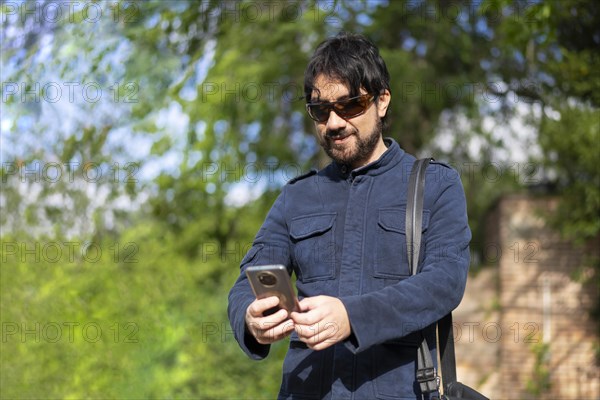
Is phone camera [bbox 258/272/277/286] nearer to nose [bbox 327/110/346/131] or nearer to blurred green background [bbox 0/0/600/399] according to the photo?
nose [bbox 327/110/346/131]

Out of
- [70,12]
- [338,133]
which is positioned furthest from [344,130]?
[70,12]

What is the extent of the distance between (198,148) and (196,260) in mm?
1450

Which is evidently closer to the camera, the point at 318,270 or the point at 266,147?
the point at 318,270

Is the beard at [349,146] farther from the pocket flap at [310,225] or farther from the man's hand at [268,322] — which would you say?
the man's hand at [268,322]

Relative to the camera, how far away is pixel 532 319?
10.2 metres

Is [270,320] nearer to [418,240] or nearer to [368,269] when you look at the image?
[368,269]

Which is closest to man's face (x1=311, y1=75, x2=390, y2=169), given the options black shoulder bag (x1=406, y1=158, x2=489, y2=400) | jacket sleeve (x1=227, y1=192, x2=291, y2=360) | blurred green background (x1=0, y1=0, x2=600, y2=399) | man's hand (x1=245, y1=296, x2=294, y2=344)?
black shoulder bag (x1=406, y1=158, x2=489, y2=400)

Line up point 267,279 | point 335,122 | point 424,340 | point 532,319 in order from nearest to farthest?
point 267,279 < point 424,340 < point 335,122 < point 532,319

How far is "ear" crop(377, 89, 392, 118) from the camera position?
2.45 m

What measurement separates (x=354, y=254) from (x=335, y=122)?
1.20 feet

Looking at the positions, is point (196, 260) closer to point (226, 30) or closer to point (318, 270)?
point (226, 30)

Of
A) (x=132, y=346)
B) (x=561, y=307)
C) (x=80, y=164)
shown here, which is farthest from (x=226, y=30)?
(x=561, y=307)

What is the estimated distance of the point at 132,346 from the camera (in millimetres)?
7113

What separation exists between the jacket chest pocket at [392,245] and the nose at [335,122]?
274 millimetres
